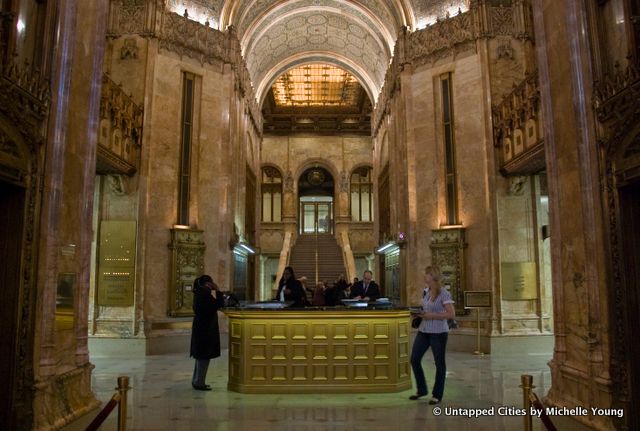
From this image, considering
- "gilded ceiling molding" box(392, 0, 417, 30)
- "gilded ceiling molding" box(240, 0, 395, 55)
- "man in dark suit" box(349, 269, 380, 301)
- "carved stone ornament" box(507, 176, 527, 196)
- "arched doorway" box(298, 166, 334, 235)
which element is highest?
"gilded ceiling molding" box(240, 0, 395, 55)

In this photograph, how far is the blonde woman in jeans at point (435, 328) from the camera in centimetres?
654

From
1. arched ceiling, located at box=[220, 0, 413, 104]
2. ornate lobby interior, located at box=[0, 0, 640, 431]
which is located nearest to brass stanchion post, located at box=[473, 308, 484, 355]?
ornate lobby interior, located at box=[0, 0, 640, 431]

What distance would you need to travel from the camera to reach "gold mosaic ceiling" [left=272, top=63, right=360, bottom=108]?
2561 centimetres

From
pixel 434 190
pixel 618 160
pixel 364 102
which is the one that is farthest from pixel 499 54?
pixel 364 102

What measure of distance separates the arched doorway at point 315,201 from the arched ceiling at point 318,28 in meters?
9.28

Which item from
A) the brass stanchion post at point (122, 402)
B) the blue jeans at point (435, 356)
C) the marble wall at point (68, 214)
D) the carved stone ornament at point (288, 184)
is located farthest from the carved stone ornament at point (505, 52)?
the carved stone ornament at point (288, 184)

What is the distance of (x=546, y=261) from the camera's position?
12.2m

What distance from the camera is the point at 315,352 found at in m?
7.25

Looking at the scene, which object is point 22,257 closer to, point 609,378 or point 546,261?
point 609,378

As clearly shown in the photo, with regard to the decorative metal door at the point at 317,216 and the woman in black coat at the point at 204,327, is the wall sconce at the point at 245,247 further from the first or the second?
the decorative metal door at the point at 317,216

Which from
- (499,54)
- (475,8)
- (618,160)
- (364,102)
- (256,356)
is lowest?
(256,356)

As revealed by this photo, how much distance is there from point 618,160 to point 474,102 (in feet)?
26.9

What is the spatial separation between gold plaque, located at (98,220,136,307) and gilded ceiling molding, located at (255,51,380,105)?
1138cm

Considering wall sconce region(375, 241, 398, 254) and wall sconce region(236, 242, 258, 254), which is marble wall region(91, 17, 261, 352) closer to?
wall sconce region(236, 242, 258, 254)
